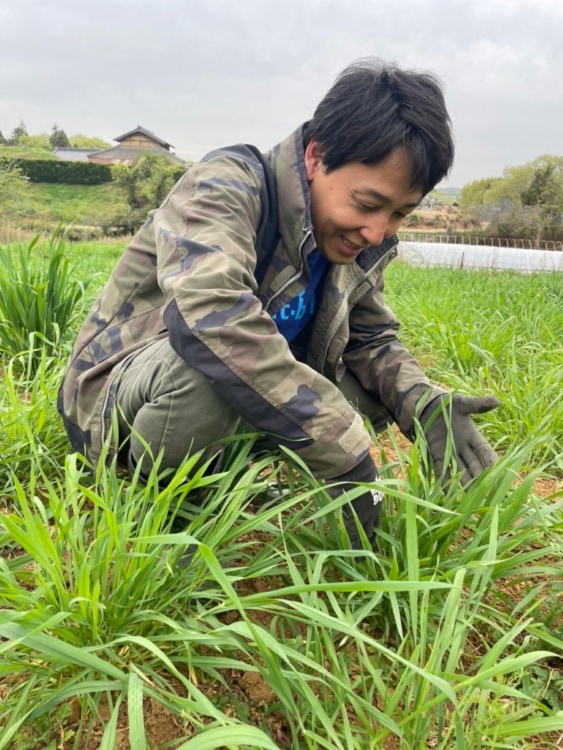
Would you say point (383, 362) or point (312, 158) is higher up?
point (312, 158)

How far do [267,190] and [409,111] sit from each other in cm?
36

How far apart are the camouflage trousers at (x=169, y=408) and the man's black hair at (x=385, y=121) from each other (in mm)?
611

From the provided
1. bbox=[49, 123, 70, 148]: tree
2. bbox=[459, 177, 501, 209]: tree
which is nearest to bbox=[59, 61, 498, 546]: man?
bbox=[459, 177, 501, 209]: tree

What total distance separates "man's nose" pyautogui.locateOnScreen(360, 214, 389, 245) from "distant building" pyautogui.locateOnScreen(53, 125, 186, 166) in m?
52.3

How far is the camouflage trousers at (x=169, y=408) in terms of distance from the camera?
1066 millimetres

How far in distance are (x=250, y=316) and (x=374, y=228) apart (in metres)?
0.48

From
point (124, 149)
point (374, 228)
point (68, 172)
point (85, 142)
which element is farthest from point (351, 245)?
point (85, 142)

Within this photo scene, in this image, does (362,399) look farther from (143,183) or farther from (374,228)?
(143,183)

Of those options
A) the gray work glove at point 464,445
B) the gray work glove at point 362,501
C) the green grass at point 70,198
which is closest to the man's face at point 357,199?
the gray work glove at point 464,445

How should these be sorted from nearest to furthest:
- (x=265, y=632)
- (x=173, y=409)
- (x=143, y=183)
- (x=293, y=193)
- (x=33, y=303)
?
(x=265, y=632)
(x=173, y=409)
(x=293, y=193)
(x=33, y=303)
(x=143, y=183)

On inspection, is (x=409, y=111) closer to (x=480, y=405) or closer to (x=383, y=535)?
(x=480, y=405)

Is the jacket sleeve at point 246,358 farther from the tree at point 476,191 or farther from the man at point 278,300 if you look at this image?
the tree at point 476,191

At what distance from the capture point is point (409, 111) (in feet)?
4.08

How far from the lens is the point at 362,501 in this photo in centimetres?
110
